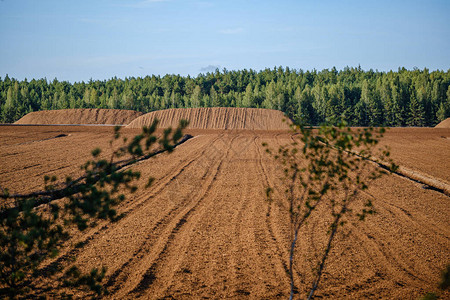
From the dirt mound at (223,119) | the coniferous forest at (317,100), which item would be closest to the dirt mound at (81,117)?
the dirt mound at (223,119)

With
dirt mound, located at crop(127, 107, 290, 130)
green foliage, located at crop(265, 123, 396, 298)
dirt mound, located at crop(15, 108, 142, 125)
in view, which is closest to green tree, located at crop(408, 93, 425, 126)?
dirt mound, located at crop(127, 107, 290, 130)

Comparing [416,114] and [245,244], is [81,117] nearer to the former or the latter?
[245,244]

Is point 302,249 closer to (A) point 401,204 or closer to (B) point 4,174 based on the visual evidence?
(A) point 401,204

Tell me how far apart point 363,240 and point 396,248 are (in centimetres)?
103

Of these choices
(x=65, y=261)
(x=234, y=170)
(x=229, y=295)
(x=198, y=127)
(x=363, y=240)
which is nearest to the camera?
(x=229, y=295)

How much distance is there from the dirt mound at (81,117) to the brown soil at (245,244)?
206 feet

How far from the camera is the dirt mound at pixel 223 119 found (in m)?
60.4

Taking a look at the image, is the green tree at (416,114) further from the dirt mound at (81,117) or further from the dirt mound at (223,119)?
the dirt mound at (81,117)

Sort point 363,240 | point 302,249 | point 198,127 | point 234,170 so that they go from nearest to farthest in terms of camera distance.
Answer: point 302,249, point 363,240, point 234,170, point 198,127

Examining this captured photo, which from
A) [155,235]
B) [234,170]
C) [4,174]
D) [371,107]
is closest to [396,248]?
[155,235]

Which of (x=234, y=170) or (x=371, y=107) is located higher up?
(x=371, y=107)

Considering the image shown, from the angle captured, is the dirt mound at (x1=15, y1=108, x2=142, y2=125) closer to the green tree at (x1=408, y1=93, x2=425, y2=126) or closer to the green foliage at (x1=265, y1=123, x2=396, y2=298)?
the green tree at (x1=408, y1=93, x2=425, y2=126)

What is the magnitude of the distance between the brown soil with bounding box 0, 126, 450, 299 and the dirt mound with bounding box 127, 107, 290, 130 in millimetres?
39500

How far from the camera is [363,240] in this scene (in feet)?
39.4
